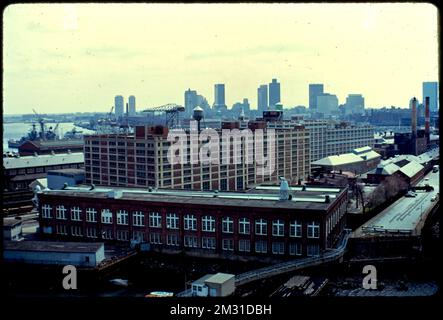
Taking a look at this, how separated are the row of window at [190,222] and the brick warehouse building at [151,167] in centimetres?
402

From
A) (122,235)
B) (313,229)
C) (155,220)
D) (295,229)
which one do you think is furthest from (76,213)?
(313,229)

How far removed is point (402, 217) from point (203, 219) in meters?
4.25

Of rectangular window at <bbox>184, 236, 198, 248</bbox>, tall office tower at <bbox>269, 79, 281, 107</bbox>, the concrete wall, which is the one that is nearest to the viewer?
rectangular window at <bbox>184, 236, 198, 248</bbox>

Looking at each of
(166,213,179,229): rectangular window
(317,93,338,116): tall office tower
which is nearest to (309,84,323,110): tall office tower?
(317,93,338,116): tall office tower

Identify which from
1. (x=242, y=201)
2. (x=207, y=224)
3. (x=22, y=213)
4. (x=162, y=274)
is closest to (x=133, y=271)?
(x=162, y=274)

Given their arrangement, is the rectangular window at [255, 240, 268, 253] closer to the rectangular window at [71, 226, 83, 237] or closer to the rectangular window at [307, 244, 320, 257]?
the rectangular window at [307, 244, 320, 257]

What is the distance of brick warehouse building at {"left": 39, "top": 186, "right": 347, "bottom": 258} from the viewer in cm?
720

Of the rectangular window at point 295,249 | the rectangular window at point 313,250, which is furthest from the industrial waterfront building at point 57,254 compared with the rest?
the rectangular window at point 313,250

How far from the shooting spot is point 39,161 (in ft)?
51.2

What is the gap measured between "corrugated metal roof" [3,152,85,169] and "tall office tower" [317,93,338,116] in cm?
2110

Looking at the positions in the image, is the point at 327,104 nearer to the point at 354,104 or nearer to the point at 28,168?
the point at 354,104

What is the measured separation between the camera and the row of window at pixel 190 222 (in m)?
7.20

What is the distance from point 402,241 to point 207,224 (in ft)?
9.93
